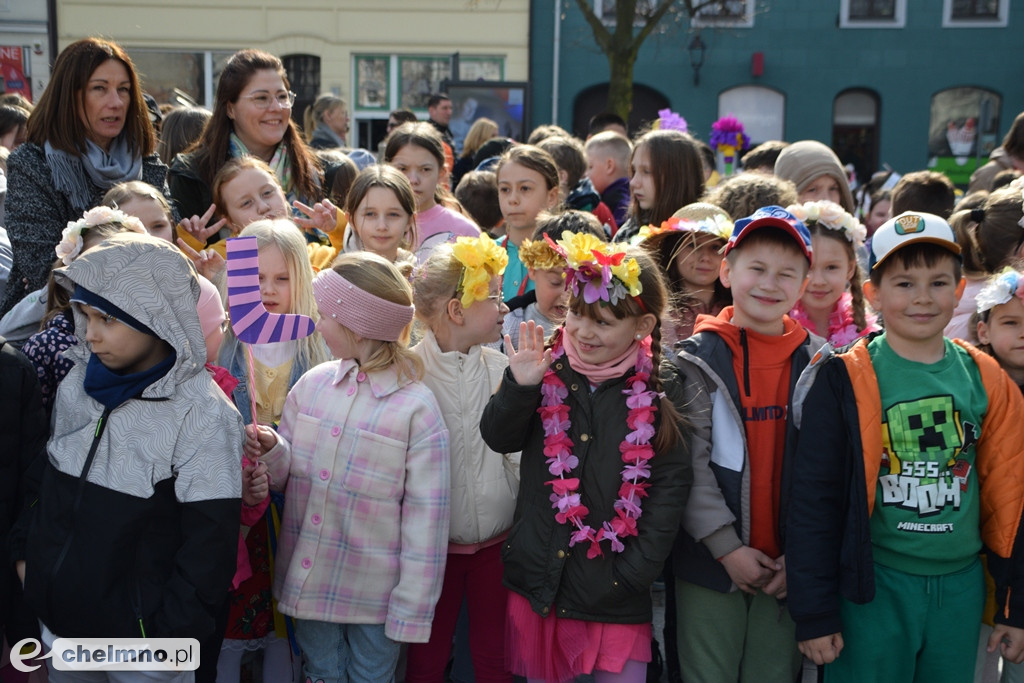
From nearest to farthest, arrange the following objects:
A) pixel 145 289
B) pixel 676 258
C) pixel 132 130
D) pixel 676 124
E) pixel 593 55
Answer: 1. pixel 145 289
2. pixel 676 258
3. pixel 132 130
4. pixel 676 124
5. pixel 593 55

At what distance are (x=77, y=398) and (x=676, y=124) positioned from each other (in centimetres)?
535

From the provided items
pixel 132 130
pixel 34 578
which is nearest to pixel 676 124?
pixel 132 130

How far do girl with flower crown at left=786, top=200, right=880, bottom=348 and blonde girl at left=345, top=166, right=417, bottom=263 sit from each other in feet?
5.54

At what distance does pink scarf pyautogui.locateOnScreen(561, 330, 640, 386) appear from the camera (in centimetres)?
293

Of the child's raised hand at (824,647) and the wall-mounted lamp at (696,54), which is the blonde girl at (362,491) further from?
the wall-mounted lamp at (696,54)

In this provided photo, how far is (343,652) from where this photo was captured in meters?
3.05

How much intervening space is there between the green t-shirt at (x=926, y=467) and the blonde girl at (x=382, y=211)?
2154 mm

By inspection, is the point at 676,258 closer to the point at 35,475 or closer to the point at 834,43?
the point at 35,475

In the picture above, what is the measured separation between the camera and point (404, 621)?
290 centimetres

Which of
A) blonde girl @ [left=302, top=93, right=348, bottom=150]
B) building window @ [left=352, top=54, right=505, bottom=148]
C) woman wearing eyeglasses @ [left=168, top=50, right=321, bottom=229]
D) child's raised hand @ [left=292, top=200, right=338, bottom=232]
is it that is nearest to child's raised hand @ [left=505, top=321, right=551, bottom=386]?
child's raised hand @ [left=292, top=200, right=338, bottom=232]

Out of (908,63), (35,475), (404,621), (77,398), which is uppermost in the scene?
(908,63)

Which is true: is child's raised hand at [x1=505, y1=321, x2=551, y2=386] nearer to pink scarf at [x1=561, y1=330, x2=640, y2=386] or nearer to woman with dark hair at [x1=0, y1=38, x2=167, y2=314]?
pink scarf at [x1=561, y1=330, x2=640, y2=386]

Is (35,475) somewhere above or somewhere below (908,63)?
below

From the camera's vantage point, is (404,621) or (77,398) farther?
(404,621)
